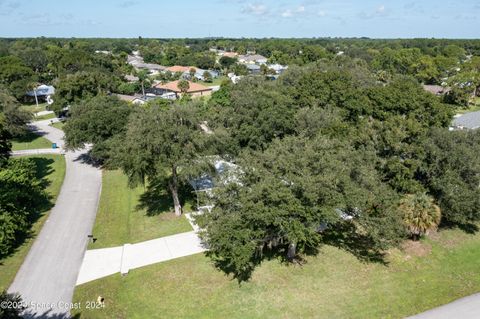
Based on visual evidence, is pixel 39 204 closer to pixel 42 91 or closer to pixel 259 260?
pixel 259 260

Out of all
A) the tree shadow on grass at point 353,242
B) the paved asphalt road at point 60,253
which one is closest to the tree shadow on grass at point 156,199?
the paved asphalt road at point 60,253

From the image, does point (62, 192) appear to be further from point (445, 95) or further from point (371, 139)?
point (445, 95)

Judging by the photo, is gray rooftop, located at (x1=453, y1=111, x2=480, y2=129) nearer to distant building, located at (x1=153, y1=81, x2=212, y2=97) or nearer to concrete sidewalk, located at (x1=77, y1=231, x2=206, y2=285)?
concrete sidewalk, located at (x1=77, y1=231, x2=206, y2=285)

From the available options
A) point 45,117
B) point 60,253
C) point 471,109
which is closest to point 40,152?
point 45,117

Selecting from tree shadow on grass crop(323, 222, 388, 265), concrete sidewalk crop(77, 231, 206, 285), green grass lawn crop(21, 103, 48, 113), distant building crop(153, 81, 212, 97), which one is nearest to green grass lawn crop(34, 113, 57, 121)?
green grass lawn crop(21, 103, 48, 113)

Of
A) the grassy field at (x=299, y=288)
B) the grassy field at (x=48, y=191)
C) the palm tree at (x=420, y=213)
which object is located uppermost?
the palm tree at (x=420, y=213)

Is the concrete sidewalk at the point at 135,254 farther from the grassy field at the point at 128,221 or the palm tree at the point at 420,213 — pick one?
the palm tree at the point at 420,213
